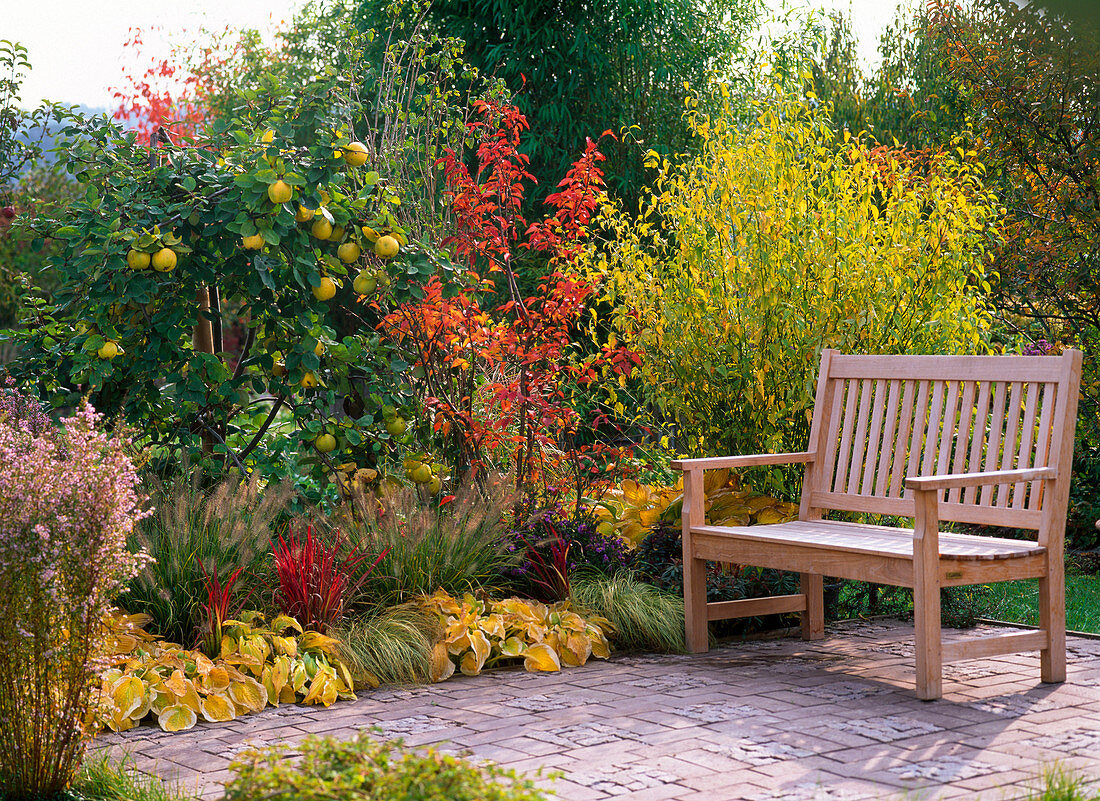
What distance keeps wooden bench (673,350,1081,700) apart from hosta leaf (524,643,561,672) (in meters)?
0.63

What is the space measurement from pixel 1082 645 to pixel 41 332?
16.2 ft

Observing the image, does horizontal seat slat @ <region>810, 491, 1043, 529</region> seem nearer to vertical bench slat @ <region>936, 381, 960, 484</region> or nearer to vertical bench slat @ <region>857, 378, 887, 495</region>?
vertical bench slat @ <region>857, 378, 887, 495</region>

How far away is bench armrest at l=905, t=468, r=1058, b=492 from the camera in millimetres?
3754

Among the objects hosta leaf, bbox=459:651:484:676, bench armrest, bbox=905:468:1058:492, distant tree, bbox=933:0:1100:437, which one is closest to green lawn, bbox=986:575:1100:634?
distant tree, bbox=933:0:1100:437

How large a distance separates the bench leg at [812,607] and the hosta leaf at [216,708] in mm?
2488

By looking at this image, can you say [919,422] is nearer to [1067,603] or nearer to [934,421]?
[934,421]

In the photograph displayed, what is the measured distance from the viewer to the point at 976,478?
12.7 feet

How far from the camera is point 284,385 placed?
5137 mm

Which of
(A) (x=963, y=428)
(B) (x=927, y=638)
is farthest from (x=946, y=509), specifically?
(B) (x=927, y=638)

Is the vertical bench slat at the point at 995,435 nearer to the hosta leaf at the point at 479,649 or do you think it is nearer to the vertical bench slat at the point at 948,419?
the vertical bench slat at the point at 948,419

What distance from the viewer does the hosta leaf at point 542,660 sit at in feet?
14.5

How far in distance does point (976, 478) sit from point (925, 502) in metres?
0.24

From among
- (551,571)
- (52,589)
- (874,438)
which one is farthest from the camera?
(551,571)

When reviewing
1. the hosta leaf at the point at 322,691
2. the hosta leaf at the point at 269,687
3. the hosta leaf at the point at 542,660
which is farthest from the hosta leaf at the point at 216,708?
the hosta leaf at the point at 542,660
